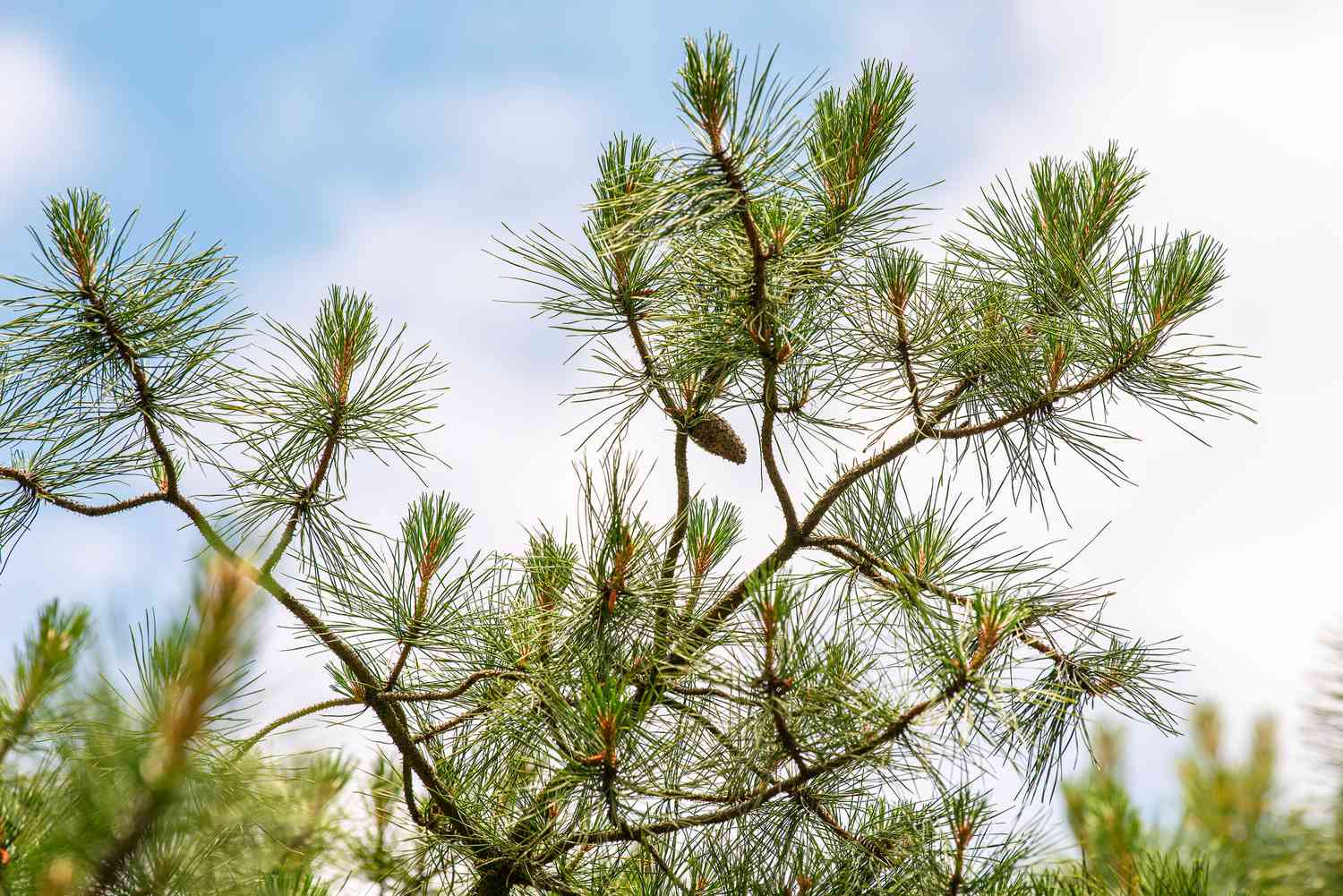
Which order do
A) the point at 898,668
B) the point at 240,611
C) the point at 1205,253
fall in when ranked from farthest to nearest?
the point at 1205,253
the point at 898,668
the point at 240,611

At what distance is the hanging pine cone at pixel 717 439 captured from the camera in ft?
4.18

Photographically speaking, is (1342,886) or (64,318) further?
(64,318)

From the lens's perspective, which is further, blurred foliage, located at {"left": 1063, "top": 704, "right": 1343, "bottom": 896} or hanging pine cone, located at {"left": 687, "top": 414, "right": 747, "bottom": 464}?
hanging pine cone, located at {"left": 687, "top": 414, "right": 747, "bottom": 464}

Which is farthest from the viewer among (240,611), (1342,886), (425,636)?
(425,636)

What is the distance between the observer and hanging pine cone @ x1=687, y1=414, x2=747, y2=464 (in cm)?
127

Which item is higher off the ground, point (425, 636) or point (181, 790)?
point (425, 636)

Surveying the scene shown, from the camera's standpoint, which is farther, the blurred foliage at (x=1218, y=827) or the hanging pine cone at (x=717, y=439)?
the hanging pine cone at (x=717, y=439)

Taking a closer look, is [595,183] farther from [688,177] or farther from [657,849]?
[657,849]

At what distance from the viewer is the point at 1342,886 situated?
901 mm

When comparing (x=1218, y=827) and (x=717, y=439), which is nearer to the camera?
(x=717, y=439)

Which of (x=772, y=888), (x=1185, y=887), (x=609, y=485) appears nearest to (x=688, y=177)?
(x=609, y=485)

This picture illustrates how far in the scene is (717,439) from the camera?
1.28 m

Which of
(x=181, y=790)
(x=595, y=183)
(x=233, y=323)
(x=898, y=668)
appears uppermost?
(x=595, y=183)

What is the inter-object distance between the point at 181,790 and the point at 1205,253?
1.14 meters
